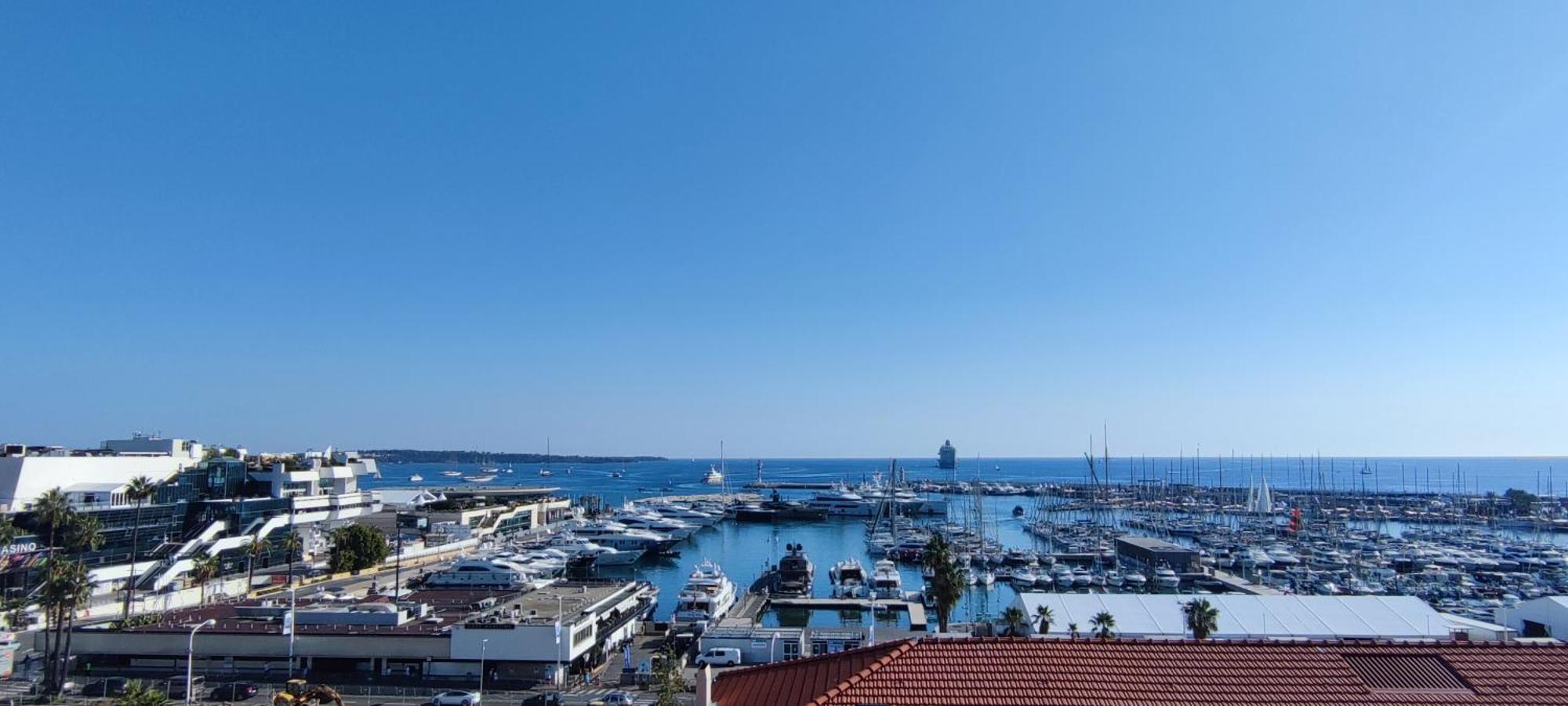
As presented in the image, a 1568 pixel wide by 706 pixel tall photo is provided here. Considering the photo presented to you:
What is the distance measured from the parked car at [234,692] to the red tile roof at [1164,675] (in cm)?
2642

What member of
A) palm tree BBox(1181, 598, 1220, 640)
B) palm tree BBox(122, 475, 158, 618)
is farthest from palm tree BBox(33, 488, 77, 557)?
palm tree BBox(1181, 598, 1220, 640)

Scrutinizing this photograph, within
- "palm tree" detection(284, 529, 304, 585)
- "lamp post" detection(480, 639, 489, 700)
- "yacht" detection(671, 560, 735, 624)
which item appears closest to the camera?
"lamp post" detection(480, 639, 489, 700)

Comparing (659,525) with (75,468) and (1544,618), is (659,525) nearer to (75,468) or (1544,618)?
(75,468)

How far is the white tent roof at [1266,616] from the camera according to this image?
1355 inches

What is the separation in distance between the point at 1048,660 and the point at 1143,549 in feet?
234

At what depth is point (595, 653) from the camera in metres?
39.3

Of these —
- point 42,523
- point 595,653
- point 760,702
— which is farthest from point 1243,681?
point 42,523

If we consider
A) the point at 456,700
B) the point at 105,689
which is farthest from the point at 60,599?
the point at 456,700

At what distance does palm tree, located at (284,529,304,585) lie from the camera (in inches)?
2131

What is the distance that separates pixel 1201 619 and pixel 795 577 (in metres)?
39.2

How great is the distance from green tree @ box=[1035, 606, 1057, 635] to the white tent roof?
22cm

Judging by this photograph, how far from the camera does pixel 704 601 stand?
5275cm

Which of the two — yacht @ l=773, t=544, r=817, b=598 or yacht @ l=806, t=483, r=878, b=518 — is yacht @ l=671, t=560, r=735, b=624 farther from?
yacht @ l=806, t=483, r=878, b=518

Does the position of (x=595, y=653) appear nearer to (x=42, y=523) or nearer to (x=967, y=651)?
(x=967, y=651)
